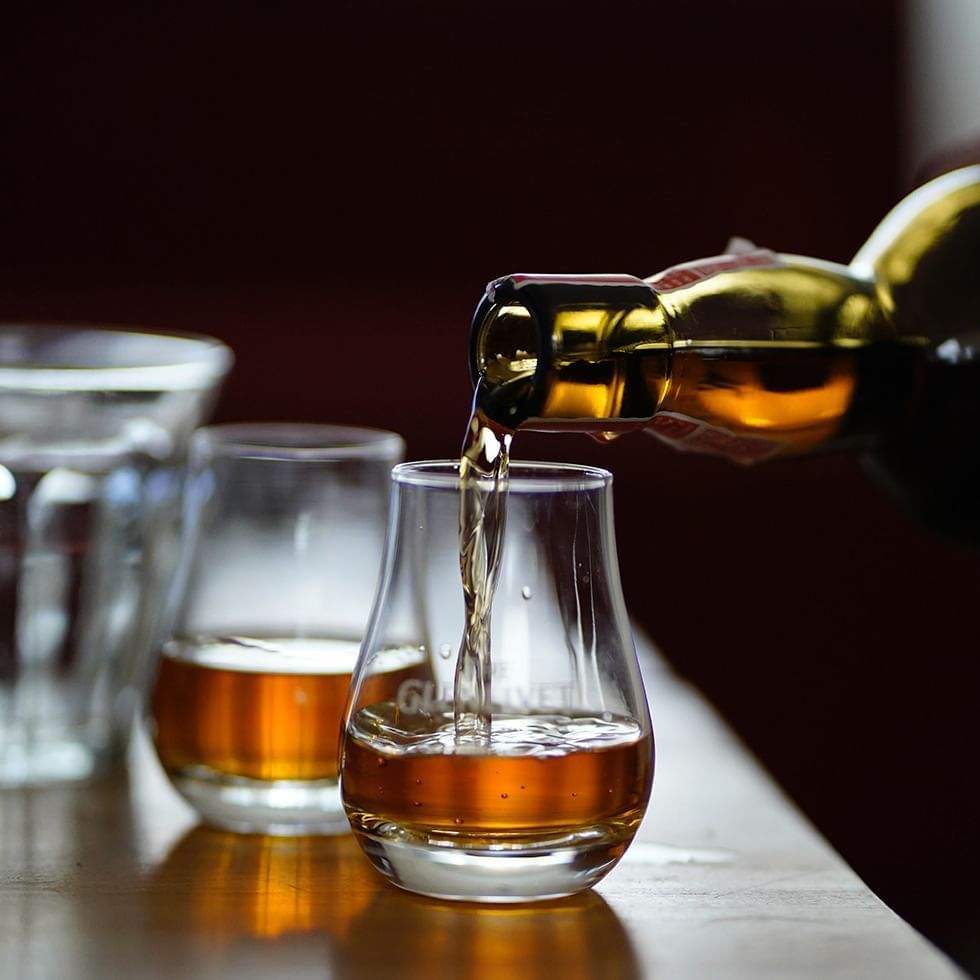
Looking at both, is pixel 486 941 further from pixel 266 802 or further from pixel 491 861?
pixel 266 802

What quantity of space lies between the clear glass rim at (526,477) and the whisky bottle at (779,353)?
0.07 ft

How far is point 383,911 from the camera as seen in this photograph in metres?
0.65

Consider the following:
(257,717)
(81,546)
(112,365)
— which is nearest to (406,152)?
(112,365)

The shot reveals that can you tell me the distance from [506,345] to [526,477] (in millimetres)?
56

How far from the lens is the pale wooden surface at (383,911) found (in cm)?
60

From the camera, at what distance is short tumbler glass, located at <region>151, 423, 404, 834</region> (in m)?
0.74

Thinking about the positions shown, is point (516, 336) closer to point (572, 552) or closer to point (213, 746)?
point (572, 552)

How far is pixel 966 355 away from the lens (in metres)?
0.87

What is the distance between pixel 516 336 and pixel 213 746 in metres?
0.23

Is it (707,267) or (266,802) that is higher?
(707,267)

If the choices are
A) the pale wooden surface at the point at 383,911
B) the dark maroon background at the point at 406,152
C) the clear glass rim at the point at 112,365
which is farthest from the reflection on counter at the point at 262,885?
the dark maroon background at the point at 406,152

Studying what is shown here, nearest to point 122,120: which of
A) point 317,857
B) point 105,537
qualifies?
point 105,537

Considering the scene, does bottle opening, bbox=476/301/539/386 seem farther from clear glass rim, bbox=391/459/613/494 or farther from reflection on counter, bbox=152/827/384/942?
reflection on counter, bbox=152/827/384/942

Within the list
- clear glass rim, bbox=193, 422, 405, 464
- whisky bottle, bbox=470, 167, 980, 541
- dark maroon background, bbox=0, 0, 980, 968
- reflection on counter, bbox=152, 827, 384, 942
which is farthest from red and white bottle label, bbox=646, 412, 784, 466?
dark maroon background, bbox=0, 0, 980, 968
